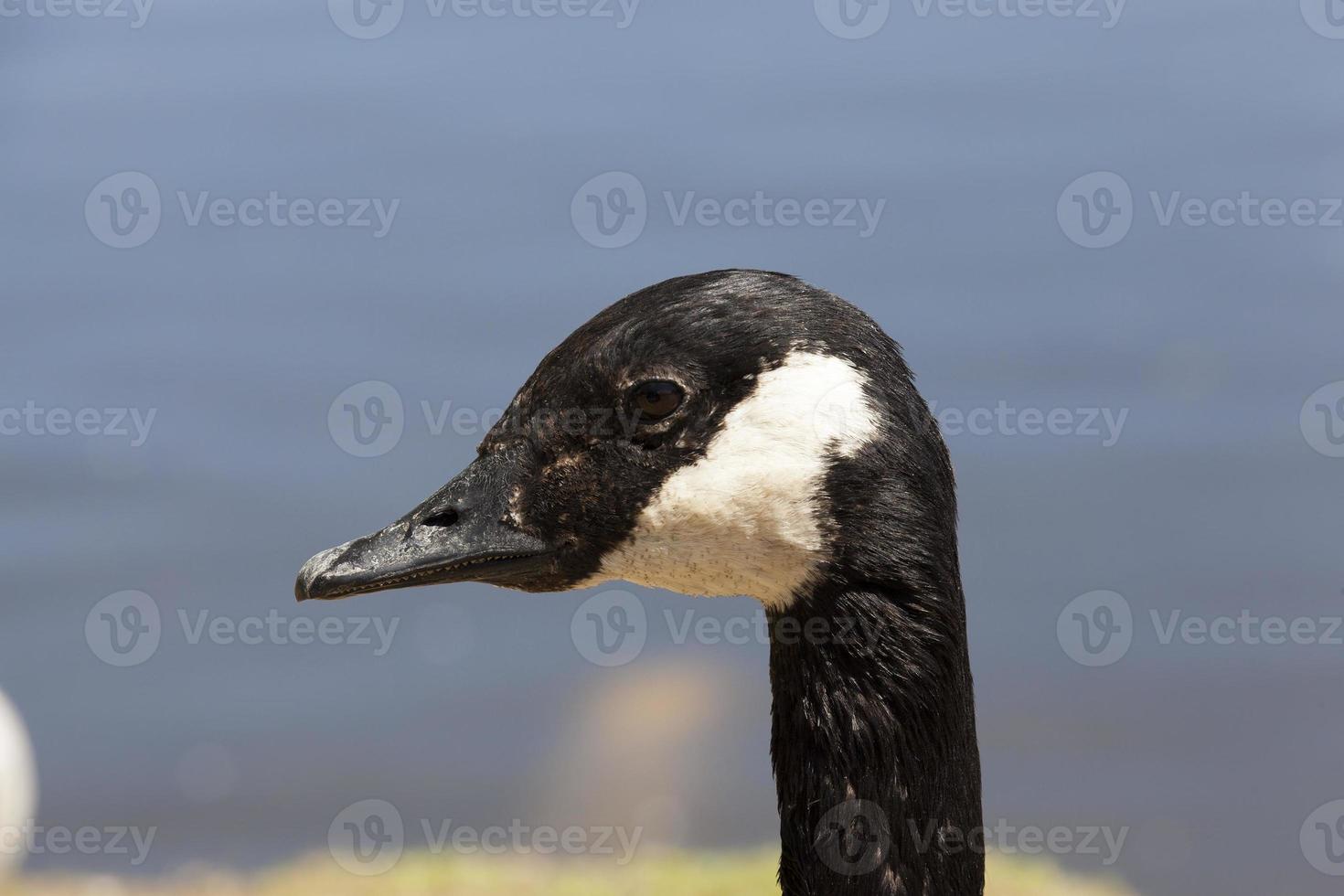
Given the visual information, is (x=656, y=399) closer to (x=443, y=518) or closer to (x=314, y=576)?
(x=443, y=518)

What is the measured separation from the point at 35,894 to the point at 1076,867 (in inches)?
144

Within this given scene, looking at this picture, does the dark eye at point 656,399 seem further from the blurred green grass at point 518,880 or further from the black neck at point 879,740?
the blurred green grass at point 518,880

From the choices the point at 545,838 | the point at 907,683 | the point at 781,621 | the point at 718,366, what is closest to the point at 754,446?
the point at 718,366

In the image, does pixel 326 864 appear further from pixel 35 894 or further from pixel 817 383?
pixel 817 383

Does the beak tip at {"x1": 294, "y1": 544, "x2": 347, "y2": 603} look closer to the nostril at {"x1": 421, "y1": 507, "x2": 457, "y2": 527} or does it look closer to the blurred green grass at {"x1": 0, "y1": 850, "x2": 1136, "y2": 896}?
the nostril at {"x1": 421, "y1": 507, "x2": 457, "y2": 527}

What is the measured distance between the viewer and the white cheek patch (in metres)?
1.91

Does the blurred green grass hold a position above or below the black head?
below

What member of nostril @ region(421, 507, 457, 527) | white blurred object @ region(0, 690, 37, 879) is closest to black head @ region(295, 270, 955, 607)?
nostril @ region(421, 507, 457, 527)

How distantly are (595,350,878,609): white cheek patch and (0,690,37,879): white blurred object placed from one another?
2887 mm

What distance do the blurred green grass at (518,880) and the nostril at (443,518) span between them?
2634mm

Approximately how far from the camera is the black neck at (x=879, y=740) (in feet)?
6.45

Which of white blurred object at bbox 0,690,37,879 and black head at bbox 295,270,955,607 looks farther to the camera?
white blurred object at bbox 0,690,37,879

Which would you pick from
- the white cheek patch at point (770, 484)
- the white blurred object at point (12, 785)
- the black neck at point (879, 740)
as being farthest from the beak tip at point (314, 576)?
the white blurred object at point (12, 785)

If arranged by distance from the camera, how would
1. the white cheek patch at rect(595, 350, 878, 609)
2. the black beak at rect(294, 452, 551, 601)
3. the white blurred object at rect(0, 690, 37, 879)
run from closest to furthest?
the white cheek patch at rect(595, 350, 878, 609)
the black beak at rect(294, 452, 551, 601)
the white blurred object at rect(0, 690, 37, 879)
